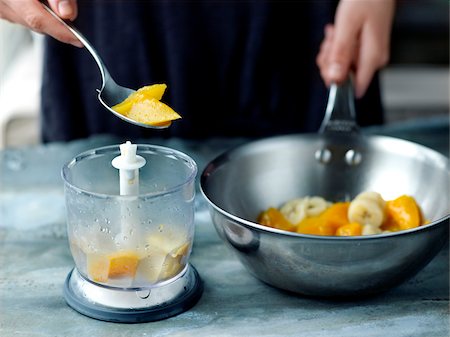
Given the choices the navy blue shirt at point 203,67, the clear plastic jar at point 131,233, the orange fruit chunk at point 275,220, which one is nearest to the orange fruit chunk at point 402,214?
the orange fruit chunk at point 275,220

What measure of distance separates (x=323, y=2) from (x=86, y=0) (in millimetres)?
368

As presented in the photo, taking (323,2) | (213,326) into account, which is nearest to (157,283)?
(213,326)

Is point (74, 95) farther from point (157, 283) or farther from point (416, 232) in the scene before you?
point (416, 232)

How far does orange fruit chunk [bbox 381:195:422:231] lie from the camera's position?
851 millimetres

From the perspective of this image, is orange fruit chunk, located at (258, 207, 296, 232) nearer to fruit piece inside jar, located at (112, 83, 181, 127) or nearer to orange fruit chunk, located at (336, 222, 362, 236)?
orange fruit chunk, located at (336, 222, 362, 236)

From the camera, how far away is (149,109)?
777 millimetres

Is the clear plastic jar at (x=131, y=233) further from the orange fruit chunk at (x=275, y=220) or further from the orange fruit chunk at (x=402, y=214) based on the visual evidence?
the orange fruit chunk at (x=402, y=214)

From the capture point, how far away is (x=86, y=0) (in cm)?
118

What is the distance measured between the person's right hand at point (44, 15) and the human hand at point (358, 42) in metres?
0.39

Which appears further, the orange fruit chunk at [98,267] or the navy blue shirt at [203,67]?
the navy blue shirt at [203,67]

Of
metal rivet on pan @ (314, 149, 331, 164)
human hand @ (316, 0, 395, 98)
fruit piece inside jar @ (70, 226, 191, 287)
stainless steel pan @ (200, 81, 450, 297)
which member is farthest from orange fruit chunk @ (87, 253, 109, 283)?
human hand @ (316, 0, 395, 98)

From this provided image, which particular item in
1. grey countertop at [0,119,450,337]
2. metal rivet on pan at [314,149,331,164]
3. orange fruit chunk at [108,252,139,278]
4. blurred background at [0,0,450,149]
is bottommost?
blurred background at [0,0,450,149]

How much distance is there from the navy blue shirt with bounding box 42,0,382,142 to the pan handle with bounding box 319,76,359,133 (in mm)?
161

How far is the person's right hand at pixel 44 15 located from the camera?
83cm
